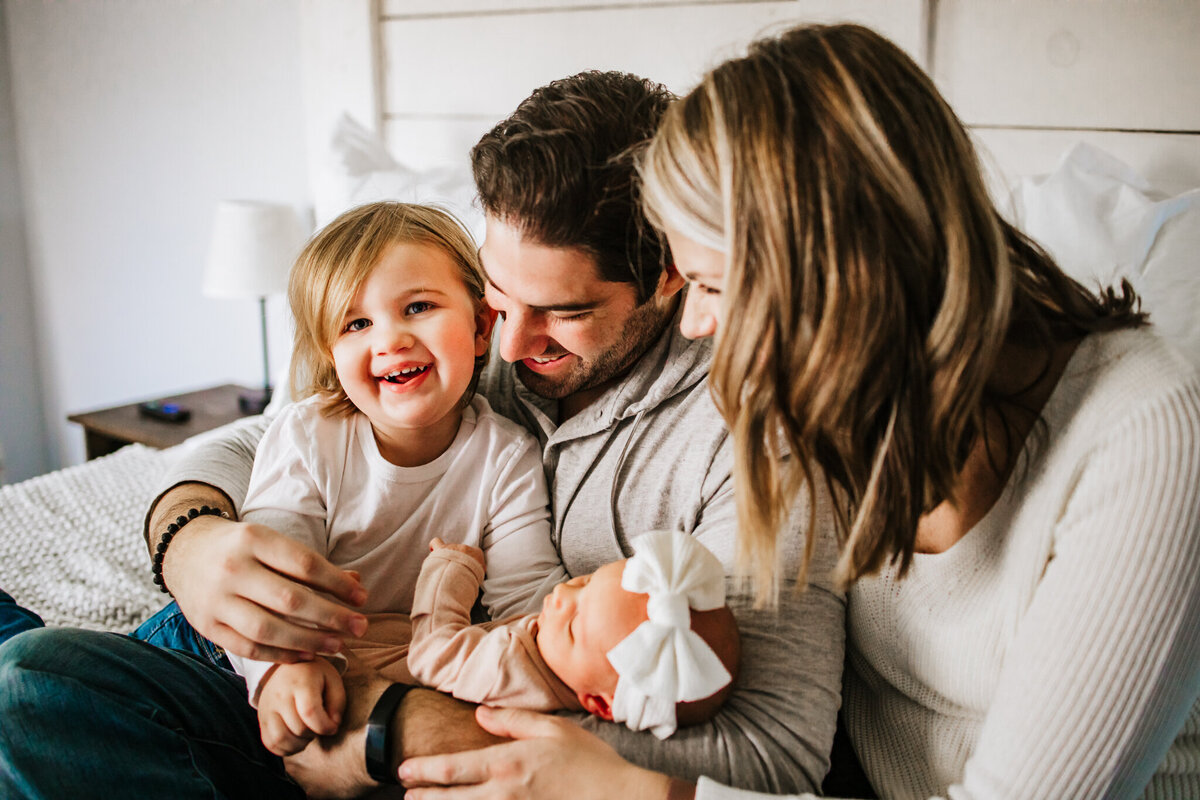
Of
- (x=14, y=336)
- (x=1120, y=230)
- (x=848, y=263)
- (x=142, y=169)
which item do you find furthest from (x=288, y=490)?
(x=14, y=336)

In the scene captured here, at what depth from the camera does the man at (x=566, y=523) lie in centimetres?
100

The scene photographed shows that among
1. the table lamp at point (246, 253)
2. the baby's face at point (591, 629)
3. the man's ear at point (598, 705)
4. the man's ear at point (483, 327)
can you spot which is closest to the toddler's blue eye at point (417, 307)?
the man's ear at point (483, 327)

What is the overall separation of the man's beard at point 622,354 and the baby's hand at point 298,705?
521 mm

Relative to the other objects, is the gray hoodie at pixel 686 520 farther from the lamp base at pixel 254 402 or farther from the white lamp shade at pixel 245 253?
the lamp base at pixel 254 402

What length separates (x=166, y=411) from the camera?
110 inches

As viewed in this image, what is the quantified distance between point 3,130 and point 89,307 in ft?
2.30

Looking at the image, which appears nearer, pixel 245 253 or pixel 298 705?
pixel 298 705

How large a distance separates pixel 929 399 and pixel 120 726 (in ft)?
3.08

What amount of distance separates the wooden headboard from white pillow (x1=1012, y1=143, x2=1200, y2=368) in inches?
5.2

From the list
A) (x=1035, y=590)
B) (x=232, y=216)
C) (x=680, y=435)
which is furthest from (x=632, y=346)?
(x=232, y=216)

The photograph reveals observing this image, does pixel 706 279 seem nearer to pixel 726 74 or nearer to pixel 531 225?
pixel 726 74

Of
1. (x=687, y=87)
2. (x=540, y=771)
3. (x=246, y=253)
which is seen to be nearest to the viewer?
(x=540, y=771)

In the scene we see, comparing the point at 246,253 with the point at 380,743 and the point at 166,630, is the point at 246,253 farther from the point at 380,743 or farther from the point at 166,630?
the point at 380,743

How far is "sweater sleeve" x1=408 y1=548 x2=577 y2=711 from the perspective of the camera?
1028mm
